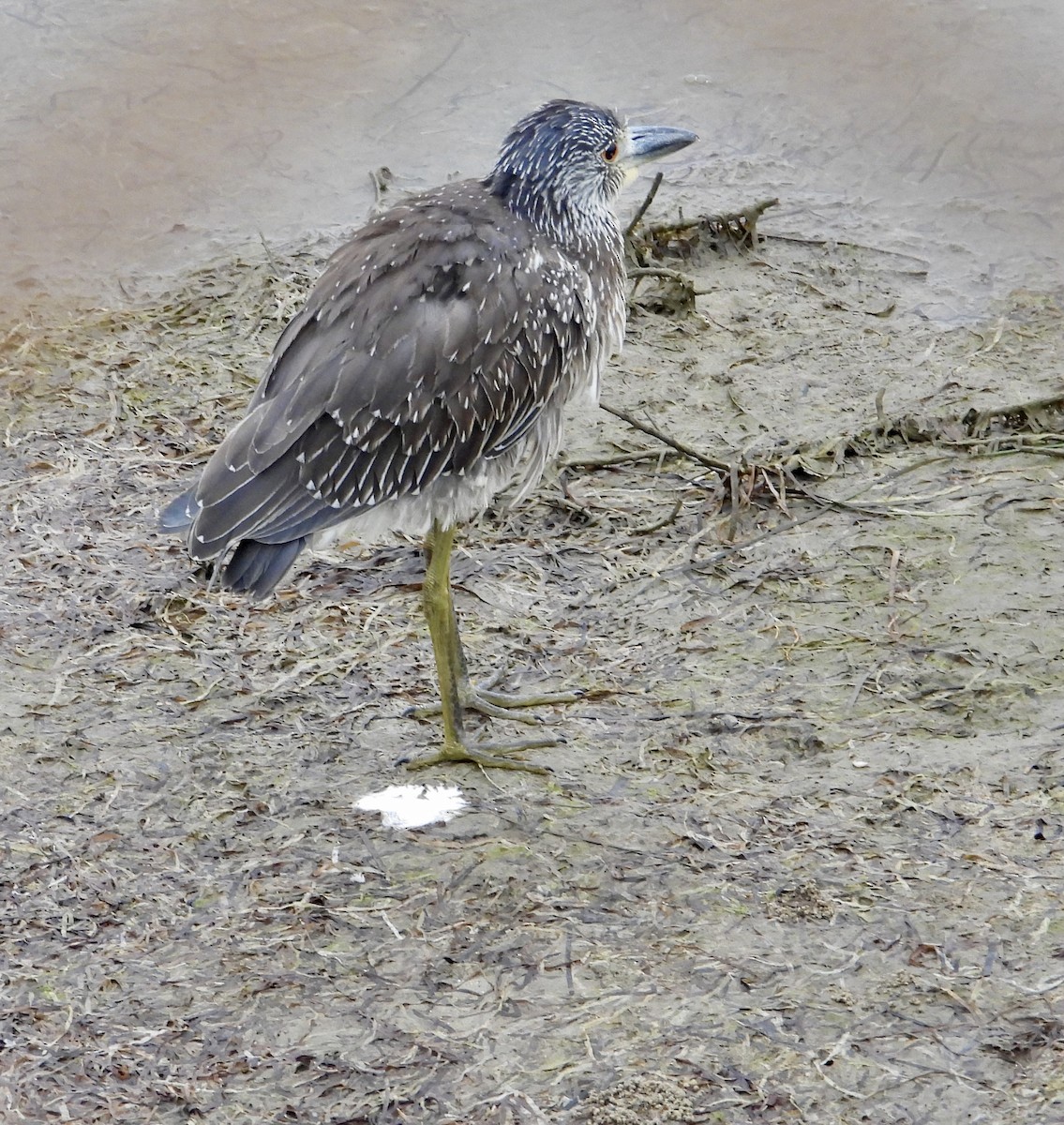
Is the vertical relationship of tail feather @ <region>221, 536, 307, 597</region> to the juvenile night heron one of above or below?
below

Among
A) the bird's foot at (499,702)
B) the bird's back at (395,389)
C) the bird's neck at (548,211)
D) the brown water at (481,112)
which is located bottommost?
the bird's foot at (499,702)

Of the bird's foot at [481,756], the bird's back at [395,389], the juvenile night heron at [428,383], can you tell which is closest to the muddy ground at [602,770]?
the bird's foot at [481,756]

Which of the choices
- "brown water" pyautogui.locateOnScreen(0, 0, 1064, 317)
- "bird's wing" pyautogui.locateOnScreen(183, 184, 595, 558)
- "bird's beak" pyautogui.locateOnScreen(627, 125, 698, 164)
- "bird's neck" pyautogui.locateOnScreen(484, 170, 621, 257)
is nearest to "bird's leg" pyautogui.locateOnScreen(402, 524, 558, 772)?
Result: "bird's wing" pyautogui.locateOnScreen(183, 184, 595, 558)

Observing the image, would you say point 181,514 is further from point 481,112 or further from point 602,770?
point 481,112

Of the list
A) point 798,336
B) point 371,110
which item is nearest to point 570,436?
point 798,336

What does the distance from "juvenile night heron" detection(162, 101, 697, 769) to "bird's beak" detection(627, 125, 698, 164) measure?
0.32 metres

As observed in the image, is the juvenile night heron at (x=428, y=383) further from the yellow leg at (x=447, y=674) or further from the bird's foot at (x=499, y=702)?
the bird's foot at (x=499, y=702)

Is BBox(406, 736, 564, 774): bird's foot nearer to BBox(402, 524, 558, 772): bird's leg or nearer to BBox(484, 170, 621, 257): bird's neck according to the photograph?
BBox(402, 524, 558, 772): bird's leg

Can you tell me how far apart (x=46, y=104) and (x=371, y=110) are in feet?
6.57

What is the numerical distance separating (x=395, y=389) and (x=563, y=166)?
38.5 inches

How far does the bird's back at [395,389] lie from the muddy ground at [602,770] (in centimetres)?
80

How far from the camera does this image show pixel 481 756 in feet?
16.5

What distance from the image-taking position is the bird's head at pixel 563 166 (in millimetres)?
5062

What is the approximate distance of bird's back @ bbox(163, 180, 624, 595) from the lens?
4707mm
